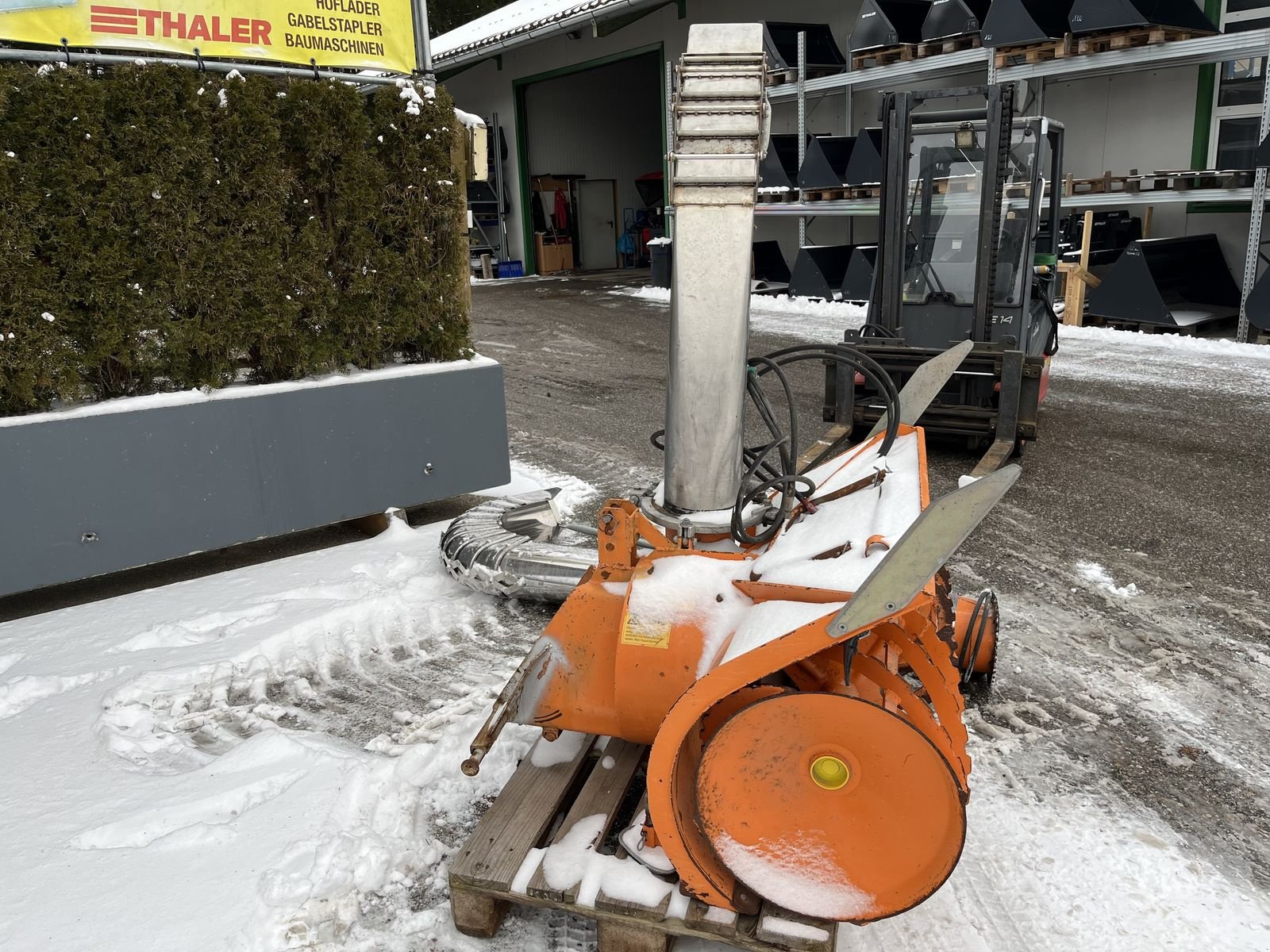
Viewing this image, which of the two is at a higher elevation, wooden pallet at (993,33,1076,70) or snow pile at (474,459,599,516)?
wooden pallet at (993,33,1076,70)

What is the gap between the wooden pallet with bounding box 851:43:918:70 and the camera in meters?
13.8

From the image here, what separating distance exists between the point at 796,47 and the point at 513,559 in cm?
Result: 1390

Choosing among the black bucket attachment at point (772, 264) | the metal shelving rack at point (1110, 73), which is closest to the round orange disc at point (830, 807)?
the metal shelving rack at point (1110, 73)

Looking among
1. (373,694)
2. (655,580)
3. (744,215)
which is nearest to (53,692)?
(373,694)

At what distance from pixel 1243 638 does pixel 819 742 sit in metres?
3.05

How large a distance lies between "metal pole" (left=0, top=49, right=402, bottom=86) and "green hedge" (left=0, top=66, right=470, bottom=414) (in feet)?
0.23

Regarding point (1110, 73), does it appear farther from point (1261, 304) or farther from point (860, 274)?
point (860, 274)

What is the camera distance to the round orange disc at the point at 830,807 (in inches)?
85.1

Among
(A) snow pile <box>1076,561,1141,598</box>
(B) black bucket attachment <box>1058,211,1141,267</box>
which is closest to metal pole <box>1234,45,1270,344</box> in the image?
(B) black bucket attachment <box>1058,211,1141,267</box>

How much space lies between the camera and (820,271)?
15656 mm

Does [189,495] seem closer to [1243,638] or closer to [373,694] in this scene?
[373,694]

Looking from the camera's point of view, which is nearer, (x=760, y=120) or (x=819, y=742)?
(x=819, y=742)

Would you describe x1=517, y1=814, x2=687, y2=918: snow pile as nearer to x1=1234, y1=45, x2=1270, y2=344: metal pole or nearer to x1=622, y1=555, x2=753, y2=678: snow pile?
x1=622, y1=555, x2=753, y2=678: snow pile

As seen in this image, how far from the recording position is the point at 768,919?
2322 millimetres
